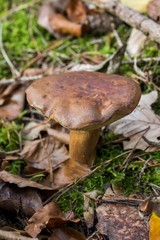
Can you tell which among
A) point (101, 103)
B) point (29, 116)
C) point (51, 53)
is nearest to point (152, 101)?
point (101, 103)

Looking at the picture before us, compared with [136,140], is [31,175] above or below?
below

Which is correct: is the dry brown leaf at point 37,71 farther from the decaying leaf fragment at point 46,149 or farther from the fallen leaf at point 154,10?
the fallen leaf at point 154,10

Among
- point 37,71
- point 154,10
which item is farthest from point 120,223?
point 37,71

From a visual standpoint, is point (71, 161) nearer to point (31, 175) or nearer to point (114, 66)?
point (31, 175)

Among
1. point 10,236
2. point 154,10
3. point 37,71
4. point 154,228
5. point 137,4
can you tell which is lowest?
point 37,71

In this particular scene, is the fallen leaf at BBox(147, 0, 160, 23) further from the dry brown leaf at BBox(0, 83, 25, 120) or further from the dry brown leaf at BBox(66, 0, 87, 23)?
the dry brown leaf at BBox(0, 83, 25, 120)

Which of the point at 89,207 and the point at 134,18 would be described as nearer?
the point at 89,207

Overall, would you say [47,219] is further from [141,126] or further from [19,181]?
[141,126]
